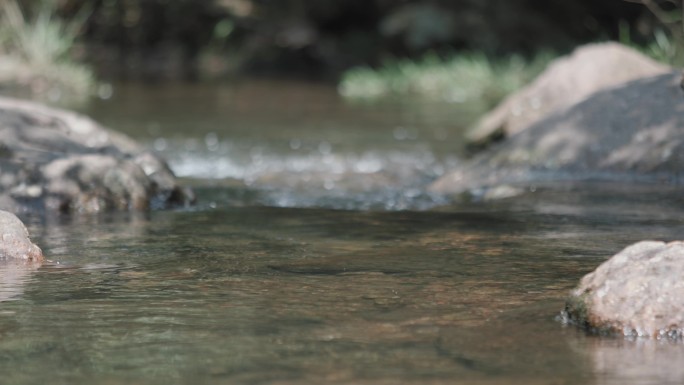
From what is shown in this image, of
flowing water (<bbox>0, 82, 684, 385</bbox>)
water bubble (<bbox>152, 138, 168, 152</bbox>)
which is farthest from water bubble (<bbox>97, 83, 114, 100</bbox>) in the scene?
flowing water (<bbox>0, 82, 684, 385</bbox>)

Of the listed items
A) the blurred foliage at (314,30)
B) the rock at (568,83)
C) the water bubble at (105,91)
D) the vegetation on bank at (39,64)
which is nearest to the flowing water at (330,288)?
the rock at (568,83)

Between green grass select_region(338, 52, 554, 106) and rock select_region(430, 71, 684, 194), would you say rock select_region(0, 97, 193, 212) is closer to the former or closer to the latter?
rock select_region(430, 71, 684, 194)

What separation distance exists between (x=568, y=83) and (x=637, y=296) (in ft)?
21.6

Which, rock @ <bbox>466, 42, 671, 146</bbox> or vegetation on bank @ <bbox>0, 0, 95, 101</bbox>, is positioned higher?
vegetation on bank @ <bbox>0, 0, 95, 101</bbox>

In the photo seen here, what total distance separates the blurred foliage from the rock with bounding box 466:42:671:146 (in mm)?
7841

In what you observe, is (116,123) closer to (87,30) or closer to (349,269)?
(349,269)

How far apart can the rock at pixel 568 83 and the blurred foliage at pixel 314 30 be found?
309 inches

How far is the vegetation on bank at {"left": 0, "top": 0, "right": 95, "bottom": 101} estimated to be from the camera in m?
17.1

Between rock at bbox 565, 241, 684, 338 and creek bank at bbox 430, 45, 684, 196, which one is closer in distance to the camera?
rock at bbox 565, 241, 684, 338

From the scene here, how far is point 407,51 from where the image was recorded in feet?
68.7

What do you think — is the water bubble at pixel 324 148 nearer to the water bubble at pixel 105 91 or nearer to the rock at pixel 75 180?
the rock at pixel 75 180

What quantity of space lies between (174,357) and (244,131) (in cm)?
886

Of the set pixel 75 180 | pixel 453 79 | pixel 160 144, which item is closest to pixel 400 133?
pixel 160 144

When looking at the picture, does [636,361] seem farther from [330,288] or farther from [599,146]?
[599,146]
